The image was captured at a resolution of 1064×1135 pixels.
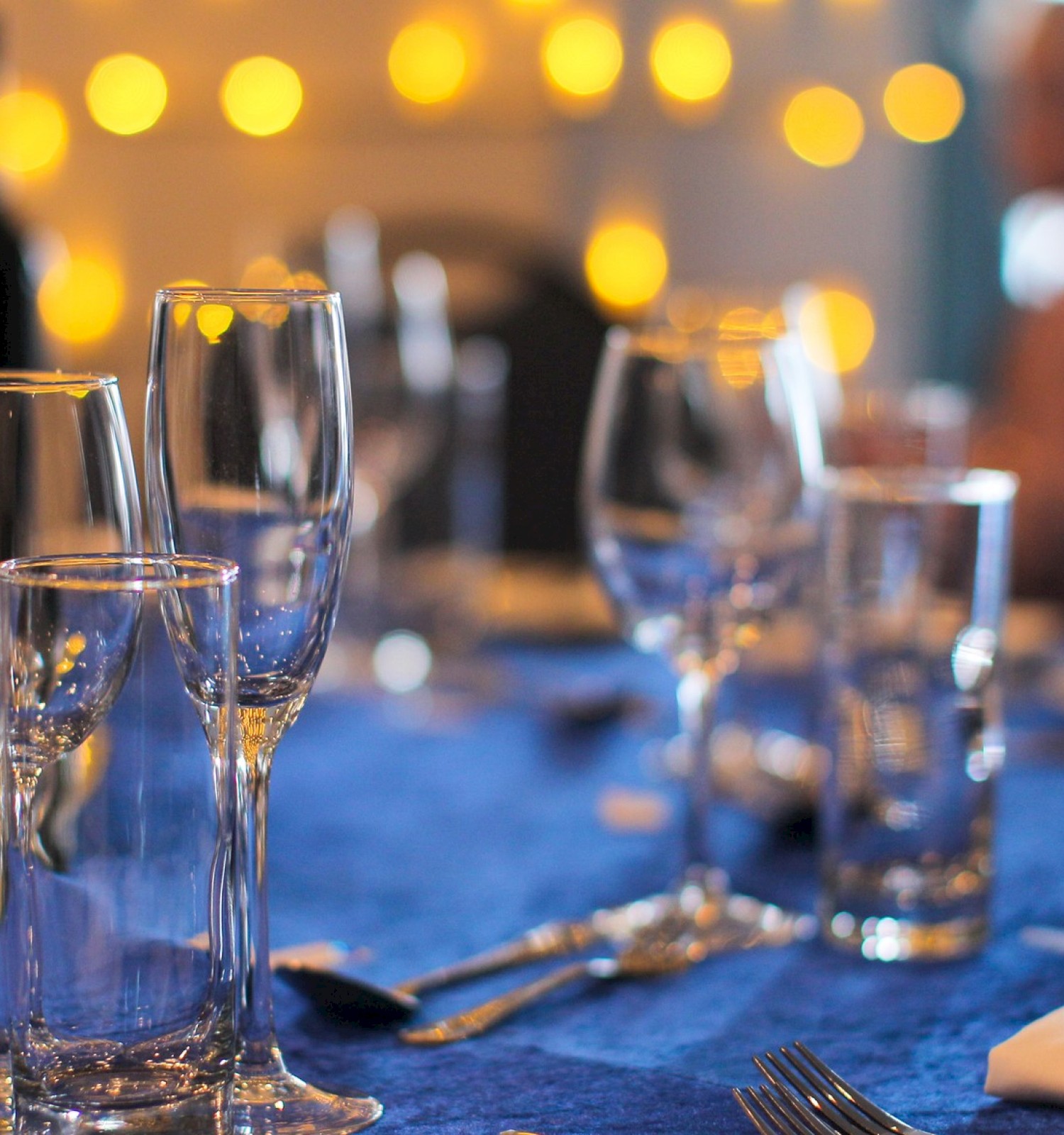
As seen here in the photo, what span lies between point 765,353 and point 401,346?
0.58 m

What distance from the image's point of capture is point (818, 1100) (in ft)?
1.72

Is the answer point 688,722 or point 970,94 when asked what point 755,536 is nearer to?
point 688,722

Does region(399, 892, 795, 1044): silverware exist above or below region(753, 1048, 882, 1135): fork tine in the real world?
below

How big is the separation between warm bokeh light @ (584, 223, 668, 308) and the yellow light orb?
276 mm

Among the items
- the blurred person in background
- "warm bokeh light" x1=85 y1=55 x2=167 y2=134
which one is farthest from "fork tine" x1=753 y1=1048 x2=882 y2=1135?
"warm bokeh light" x1=85 y1=55 x2=167 y2=134

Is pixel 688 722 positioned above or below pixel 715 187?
below

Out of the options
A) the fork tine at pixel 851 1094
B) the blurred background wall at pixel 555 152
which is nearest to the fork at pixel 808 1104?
the fork tine at pixel 851 1094

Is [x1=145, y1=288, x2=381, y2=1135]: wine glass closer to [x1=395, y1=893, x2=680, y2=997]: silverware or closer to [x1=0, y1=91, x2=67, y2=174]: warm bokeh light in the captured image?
[x1=395, y1=893, x2=680, y2=997]: silverware

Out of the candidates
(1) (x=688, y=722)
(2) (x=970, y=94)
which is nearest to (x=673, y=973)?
(1) (x=688, y=722)

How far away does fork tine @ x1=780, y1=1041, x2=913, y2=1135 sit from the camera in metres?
0.51

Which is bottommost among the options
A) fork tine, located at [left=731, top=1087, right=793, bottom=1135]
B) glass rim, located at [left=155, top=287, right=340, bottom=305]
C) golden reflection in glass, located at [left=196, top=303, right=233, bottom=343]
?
fork tine, located at [left=731, top=1087, right=793, bottom=1135]

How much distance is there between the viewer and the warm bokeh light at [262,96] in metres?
3.16

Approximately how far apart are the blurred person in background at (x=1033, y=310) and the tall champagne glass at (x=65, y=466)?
1525 millimetres

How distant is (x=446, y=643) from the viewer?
4.55 feet
